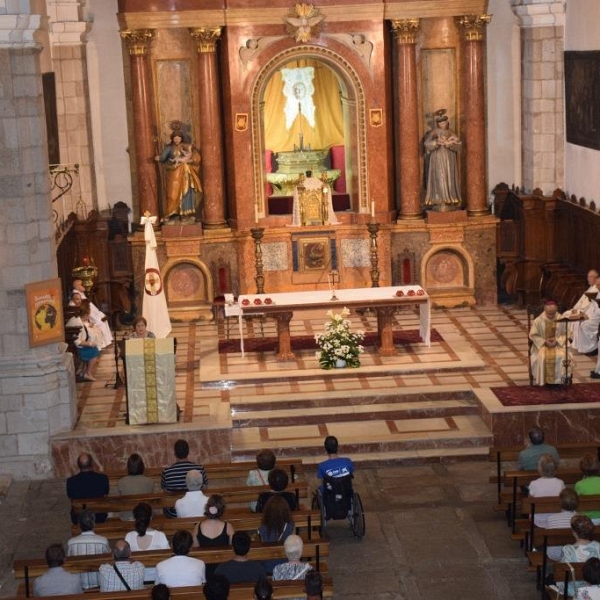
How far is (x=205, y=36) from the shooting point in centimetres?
2284

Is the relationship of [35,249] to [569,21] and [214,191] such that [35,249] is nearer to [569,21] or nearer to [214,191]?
[214,191]

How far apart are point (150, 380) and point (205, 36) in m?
7.69

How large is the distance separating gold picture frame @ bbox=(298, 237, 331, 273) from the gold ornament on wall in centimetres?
327

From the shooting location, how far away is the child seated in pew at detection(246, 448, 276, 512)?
44.6 feet

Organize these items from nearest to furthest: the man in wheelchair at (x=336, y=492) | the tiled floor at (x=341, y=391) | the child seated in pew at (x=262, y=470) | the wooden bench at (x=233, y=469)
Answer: the child seated in pew at (x=262, y=470), the man in wheelchair at (x=336, y=492), the wooden bench at (x=233, y=469), the tiled floor at (x=341, y=391)

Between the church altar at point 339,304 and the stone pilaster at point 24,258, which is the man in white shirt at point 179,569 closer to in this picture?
the stone pilaster at point 24,258

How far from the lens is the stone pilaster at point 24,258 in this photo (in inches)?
646

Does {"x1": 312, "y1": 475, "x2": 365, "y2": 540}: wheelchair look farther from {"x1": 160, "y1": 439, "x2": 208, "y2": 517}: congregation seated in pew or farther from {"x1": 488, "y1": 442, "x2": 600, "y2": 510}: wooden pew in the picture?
{"x1": 488, "y1": 442, "x2": 600, "y2": 510}: wooden pew

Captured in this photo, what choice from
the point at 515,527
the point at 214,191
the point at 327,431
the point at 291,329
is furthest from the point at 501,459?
the point at 214,191

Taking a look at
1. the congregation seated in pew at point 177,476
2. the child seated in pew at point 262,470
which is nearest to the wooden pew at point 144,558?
the child seated in pew at point 262,470

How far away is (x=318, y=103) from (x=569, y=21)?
4.47 meters

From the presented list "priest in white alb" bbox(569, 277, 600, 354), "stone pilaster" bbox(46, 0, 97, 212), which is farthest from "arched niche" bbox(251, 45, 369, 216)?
"priest in white alb" bbox(569, 277, 600, 354)

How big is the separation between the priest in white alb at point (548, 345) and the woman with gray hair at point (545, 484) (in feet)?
14.2

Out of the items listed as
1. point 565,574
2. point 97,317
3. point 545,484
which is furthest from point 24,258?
point 565,574
